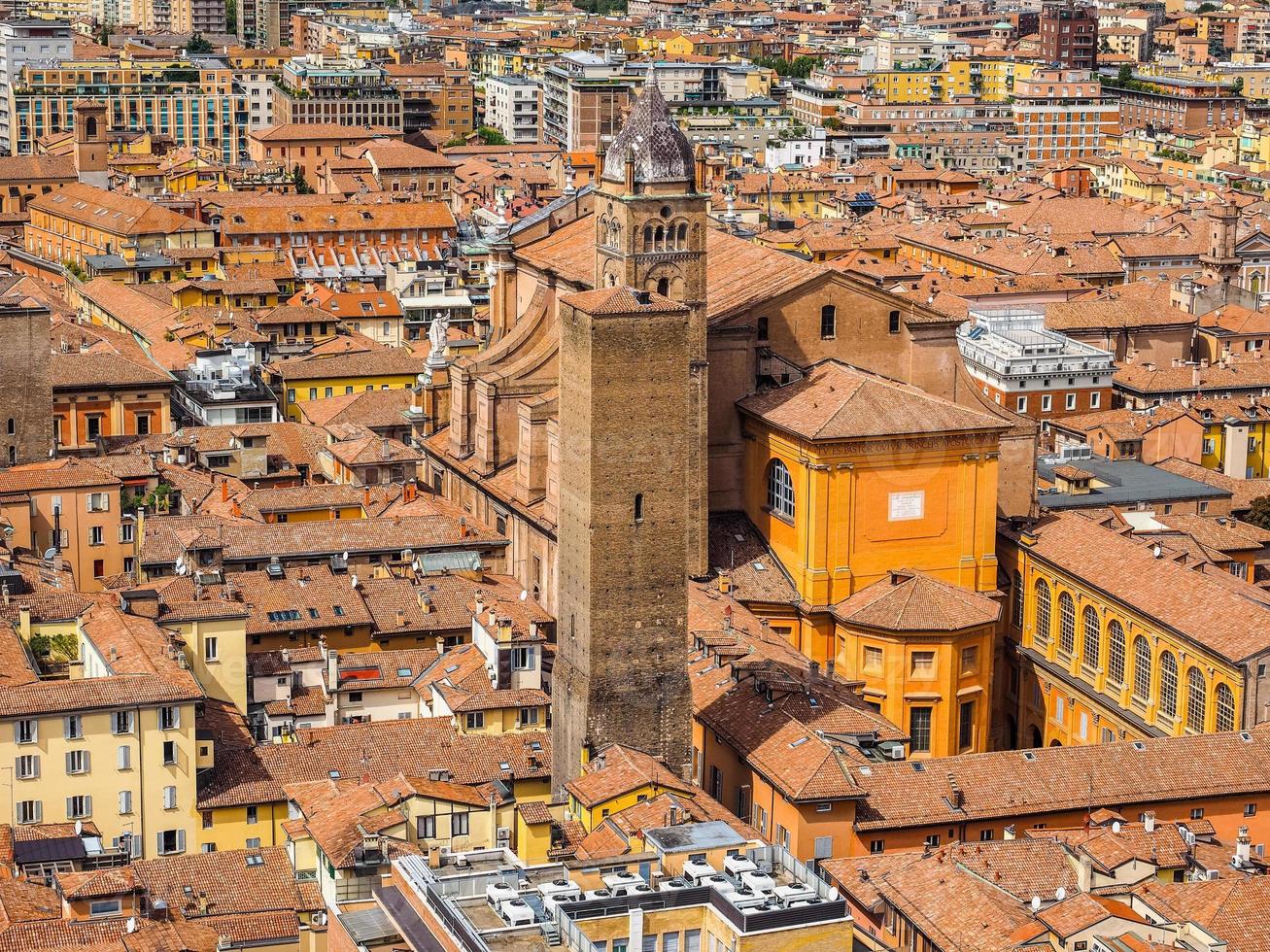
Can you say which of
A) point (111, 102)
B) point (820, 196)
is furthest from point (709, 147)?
point (111, 102)


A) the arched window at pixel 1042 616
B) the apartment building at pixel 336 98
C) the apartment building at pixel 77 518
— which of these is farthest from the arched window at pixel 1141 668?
the apartment building at pixel 336 98

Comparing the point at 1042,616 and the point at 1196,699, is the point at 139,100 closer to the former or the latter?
the point at 1042,616

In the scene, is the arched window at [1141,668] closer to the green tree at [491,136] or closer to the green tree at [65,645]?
the green tree at [65,645]

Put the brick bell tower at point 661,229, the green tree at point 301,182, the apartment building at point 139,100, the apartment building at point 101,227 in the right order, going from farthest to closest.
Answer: the apartment building at point 139,100 → the green tree at point 301,182 → the apartment building at point 101,227 → the brick bell tower at point 661,229

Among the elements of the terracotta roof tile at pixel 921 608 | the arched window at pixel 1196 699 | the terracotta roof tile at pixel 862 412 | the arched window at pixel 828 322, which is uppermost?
the arched window at pixel 828 322

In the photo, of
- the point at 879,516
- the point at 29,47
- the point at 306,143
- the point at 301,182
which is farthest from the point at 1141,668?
the point at 29,47

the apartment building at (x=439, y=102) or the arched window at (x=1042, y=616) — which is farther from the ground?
the apartment building at (x=439, y=102)

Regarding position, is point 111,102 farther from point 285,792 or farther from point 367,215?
point 285,792
